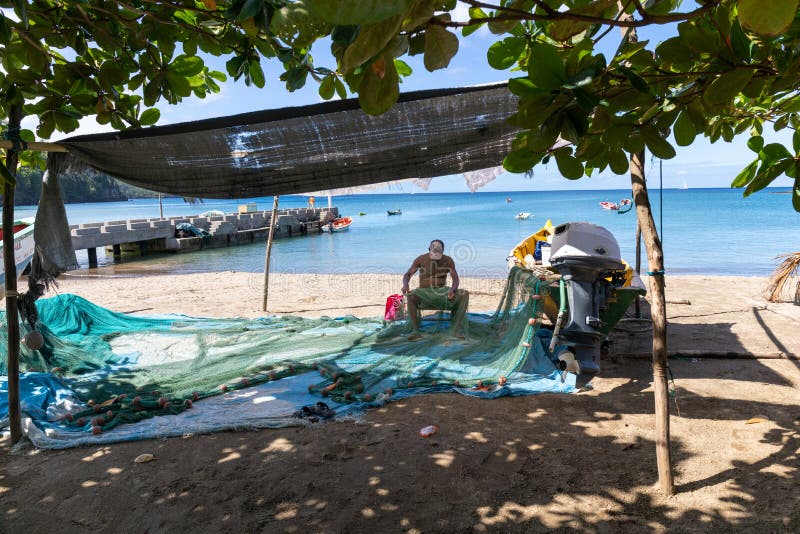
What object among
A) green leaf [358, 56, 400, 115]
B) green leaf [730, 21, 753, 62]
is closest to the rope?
green leaf [358, 56, 400, 115]

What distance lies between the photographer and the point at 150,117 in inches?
131

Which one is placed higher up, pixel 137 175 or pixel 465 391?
pixel 137 175

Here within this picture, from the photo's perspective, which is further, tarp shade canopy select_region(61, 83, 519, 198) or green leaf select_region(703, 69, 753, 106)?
tarp shade canopy select_region(61, 83, 519, 198)

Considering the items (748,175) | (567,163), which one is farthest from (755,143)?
(567,163)

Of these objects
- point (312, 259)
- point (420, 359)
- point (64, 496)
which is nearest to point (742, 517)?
point (420, 359)

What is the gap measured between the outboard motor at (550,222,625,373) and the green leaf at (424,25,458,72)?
3.49 m

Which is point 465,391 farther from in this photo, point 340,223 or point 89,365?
point 340,223

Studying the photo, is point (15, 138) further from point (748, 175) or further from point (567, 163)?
point (748, 175)

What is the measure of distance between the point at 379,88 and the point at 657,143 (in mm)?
1112

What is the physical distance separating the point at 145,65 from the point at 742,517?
4.10 metres

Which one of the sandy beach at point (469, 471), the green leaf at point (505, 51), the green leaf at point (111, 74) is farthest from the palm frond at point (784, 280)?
the green leaf at point (111, 74)

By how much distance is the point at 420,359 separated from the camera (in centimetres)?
499

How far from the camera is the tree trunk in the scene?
272 cm

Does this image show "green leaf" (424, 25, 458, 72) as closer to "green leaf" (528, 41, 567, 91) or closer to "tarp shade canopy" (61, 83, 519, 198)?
"green leaf" (528, 41, 567, 91)
